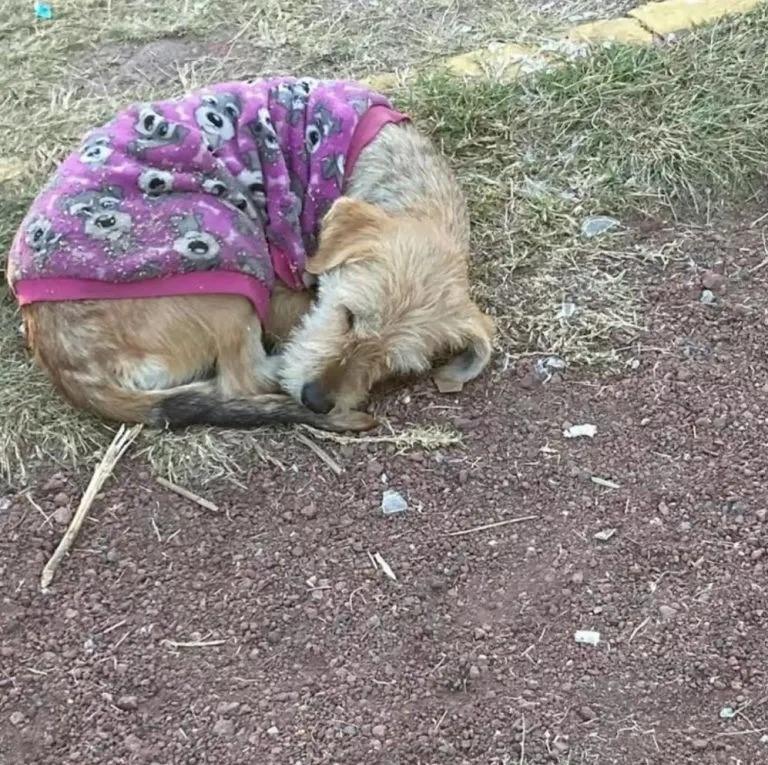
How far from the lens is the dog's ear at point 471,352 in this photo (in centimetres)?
431

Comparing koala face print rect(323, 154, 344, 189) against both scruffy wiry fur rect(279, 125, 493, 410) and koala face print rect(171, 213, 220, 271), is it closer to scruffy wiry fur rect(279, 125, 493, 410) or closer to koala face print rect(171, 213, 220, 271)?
scruffy wiry fur rect(279, 125, 493, 410)

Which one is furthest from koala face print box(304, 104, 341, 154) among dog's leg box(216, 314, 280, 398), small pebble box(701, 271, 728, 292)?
small pebble box(701, 271, 728, 292)

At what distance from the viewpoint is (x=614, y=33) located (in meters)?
6.08

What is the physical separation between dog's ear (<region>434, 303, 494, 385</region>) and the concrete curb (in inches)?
74.4

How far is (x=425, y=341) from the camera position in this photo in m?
4.26

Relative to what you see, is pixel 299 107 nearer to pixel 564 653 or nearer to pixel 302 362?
pixel 302 362

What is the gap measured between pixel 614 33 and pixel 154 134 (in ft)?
9.23

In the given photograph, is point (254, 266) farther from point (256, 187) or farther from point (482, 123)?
point (482, 123)

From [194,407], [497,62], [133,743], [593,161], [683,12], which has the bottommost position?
[133,743]

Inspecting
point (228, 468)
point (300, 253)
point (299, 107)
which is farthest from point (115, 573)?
point (299, 107)

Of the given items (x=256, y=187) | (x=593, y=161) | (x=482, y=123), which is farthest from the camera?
(x=482, y=123)

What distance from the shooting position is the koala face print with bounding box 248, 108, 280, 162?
4.49 metres

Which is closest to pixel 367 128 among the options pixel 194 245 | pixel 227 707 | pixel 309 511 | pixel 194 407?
pixel 194 245

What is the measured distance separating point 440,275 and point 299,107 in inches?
36.0
